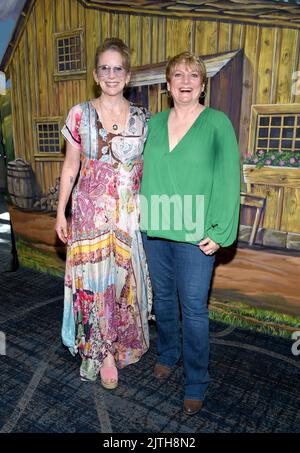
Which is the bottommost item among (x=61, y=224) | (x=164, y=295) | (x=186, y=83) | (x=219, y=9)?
(x=164, y=295)

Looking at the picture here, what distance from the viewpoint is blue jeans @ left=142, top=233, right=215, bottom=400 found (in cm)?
168

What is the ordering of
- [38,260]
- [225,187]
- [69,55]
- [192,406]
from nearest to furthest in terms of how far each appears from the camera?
[225,187] → [192,406] → [69,55] → [38,260]

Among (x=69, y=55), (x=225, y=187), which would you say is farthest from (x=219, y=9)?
(x=225, y=187)

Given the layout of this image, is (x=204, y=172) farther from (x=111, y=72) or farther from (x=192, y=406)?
(x=192, y=406)

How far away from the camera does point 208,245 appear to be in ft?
5.31

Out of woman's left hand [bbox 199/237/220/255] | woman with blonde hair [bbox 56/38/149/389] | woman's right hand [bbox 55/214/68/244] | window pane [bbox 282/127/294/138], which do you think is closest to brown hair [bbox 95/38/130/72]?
woman with blonde hair [bbox 56/38/149/389]

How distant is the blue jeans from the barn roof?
143 centimetres

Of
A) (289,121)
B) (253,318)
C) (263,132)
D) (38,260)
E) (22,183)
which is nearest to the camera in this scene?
(289,121)

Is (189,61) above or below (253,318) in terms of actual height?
above

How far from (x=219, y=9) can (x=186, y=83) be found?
101cm

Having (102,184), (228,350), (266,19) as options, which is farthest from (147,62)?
(228,350)

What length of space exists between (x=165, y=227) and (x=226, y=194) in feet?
1.02

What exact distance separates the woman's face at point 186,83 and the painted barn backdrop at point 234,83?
86 centimetres

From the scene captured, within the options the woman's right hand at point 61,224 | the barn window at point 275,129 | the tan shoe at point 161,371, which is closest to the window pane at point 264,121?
the barn window at point 275,129
